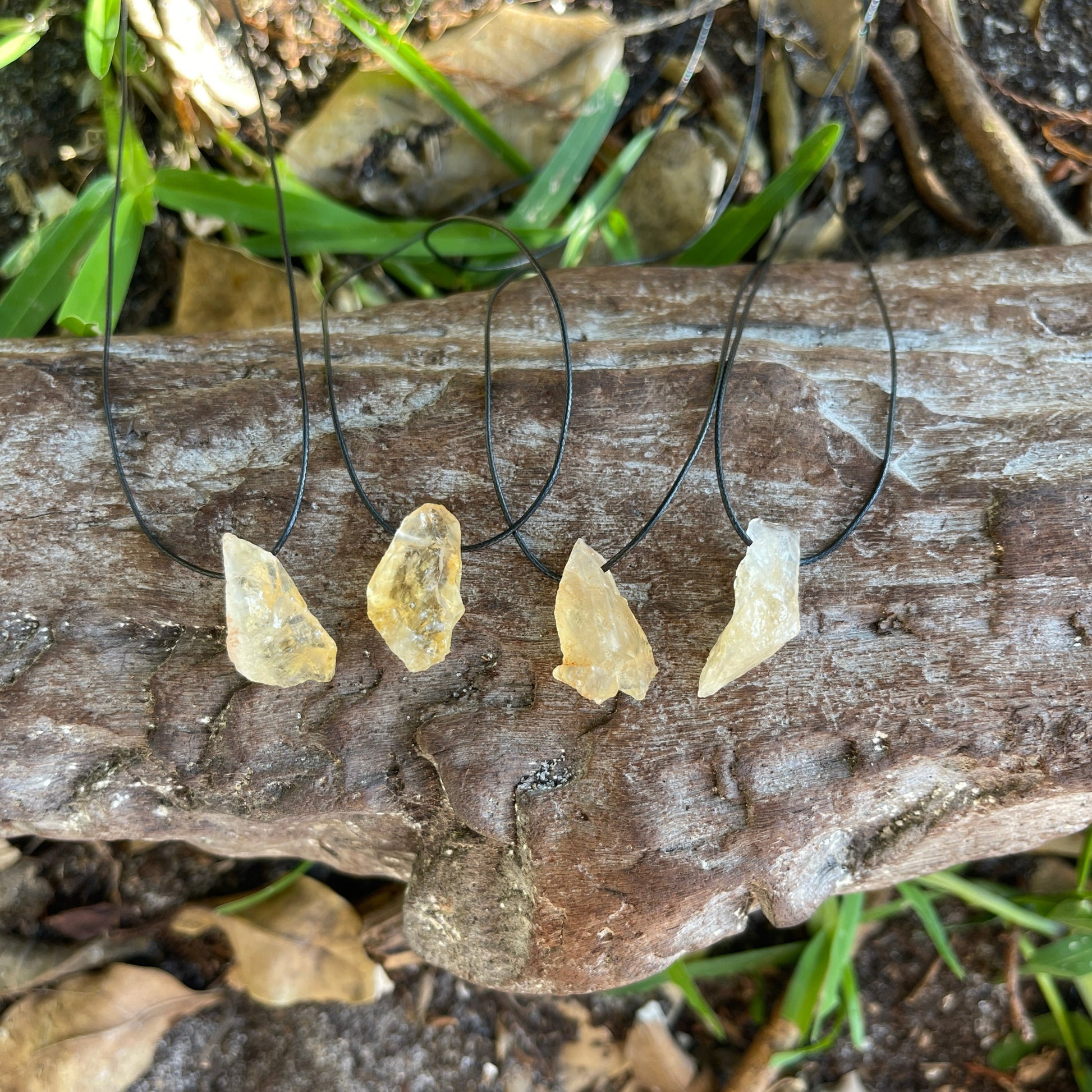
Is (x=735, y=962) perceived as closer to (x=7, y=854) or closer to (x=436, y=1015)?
(x=436, y=1015)

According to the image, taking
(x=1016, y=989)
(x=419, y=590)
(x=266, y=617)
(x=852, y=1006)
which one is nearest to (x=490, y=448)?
(x=419, y=590)

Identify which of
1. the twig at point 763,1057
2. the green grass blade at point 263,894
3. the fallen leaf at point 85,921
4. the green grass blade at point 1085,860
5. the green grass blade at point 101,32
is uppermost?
the green grass blade at point 101,32

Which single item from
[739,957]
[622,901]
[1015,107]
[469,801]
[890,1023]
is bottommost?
[890,1023]

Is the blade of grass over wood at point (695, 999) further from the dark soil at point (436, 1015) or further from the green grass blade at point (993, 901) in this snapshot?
the green grass blade at point (993, 901)

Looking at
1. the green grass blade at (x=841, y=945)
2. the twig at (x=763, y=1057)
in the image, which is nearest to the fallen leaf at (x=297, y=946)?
the twig at (x=763, y=1057)

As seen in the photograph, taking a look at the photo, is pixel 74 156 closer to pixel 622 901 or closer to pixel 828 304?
pixel 828 304

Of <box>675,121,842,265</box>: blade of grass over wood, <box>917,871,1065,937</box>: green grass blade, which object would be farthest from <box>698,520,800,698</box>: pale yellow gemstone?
<box>917,871,1065,937</box>: green grass blade

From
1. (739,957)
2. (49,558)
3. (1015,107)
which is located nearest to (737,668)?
(49,558)
